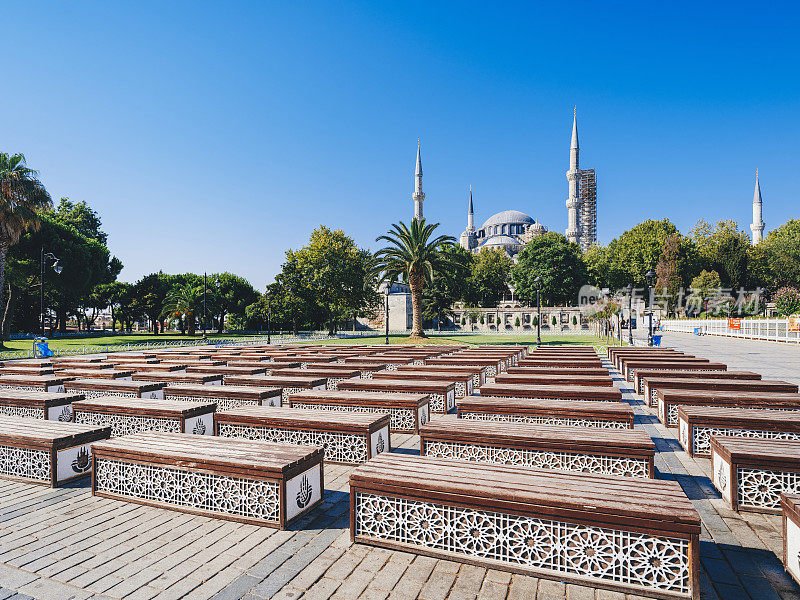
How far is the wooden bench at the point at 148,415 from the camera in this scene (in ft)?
22.4

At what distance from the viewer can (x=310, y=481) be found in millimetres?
4707

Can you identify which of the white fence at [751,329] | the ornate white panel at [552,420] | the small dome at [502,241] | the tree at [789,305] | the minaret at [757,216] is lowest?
the white fence at [751,329]

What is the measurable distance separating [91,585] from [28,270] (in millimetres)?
47766

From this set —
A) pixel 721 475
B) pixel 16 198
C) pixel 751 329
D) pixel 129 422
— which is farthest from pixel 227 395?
pixel 751 329

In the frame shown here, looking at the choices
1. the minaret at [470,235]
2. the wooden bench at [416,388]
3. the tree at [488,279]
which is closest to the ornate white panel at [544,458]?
the wooden bench at [416,388]

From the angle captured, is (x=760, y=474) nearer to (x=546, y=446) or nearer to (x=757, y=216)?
(x=546, y=446)

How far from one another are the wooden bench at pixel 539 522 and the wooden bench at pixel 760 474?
1415 mm

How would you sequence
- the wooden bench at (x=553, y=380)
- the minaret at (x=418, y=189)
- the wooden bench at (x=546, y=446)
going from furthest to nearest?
A: the minaret at (x=418, y=189) < the wooden bench at (x=553, y=380) < the wooden bench at (x=546, y=446)

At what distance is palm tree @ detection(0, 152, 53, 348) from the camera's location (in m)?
30.8

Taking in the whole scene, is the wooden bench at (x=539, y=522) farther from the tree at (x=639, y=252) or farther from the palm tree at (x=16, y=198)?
the tree at (x=639, y=252)

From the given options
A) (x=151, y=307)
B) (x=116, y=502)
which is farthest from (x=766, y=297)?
(x=151, y=307)

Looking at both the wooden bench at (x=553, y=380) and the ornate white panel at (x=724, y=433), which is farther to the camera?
the wooden bench at (x=553, y=380)

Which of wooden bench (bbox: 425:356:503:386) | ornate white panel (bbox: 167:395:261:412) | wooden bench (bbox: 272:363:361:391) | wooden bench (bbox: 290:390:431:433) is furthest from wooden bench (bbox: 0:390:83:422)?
wooden bench (bbox: 425:356:503:386)

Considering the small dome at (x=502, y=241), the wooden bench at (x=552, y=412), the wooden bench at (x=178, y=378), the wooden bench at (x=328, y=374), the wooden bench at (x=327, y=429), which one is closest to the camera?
the wooden bench at (x=327, y=429)
